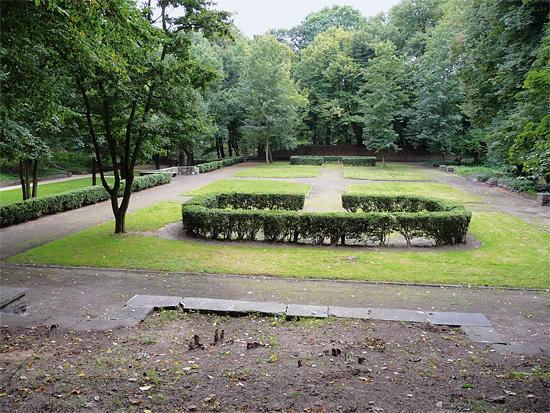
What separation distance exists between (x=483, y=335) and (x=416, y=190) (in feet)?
60.1

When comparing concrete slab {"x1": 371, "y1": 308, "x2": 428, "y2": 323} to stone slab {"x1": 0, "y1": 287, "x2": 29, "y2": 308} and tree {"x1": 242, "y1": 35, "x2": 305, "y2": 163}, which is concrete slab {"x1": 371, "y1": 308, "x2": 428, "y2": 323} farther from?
tree {"x1": 242, "y1": 35, "x2": 305, "y2": 163}

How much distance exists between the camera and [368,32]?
5022 centimetres

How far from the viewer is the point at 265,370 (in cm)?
418

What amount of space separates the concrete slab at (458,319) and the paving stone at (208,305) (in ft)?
10.6

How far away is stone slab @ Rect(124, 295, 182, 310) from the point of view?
6354 millimetres

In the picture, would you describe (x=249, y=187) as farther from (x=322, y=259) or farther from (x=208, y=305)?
(x=208, y=305)

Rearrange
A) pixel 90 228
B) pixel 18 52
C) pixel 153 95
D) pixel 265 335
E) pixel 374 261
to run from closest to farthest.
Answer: pixel 265 335 < pixel 18 52 < pixel 374 261 < pixel 153 95 < pixel 90 228

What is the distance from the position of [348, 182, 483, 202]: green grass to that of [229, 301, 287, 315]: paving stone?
1519 centimetres

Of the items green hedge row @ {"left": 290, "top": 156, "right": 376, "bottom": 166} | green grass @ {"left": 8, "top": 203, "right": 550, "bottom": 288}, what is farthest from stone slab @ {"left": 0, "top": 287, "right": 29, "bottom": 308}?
green hedge row @ {"left": 290, "top": 156, "right": 376, "bottom": 166}

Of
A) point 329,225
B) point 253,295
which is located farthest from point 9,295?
point 329,225

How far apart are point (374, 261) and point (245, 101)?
3567 cm

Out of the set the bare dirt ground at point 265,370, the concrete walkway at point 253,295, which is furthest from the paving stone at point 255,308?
the concrete walkway at point 253,295

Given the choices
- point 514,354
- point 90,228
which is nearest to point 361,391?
point 514,354

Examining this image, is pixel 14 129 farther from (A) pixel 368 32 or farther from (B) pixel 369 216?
(A) pixel 368 32
